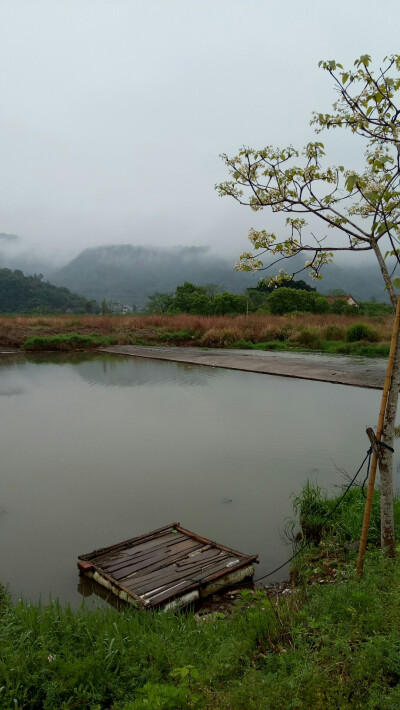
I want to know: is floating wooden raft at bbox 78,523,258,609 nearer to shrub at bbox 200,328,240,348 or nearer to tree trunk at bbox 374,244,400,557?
tree trunk at bbox 374,244,400,557

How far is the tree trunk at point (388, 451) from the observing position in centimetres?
314

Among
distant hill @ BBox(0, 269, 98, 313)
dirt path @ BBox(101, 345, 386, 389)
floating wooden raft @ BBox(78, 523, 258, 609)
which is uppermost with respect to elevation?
distant hill @ BBox(0, 269, 98, 313)

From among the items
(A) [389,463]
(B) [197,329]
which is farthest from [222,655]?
(B) [197,329]


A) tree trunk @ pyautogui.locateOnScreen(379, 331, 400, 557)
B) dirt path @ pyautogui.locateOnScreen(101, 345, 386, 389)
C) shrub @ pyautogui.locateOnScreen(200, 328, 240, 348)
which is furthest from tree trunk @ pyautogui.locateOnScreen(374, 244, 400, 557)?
shrub @ pyautogui.locateOnScreen(200, 328, 240, 348)

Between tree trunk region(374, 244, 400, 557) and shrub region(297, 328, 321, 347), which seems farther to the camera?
shrub region(297, 328, 321, 347)

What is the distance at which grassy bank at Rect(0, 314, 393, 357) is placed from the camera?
19.9 metres

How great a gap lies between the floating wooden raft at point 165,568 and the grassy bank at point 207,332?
14.8 meters

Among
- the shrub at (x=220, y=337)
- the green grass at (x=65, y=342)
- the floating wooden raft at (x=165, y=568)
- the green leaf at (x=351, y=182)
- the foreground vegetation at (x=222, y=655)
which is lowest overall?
the floating wooden raft at (x=165, y=568)

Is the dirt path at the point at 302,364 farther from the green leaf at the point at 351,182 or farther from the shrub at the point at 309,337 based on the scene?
the green leaf at the point at 351,182

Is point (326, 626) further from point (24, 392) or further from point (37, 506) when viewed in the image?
point (24, 392)

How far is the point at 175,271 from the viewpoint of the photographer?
653ft

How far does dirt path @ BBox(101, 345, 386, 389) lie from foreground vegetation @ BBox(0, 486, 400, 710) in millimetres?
9517

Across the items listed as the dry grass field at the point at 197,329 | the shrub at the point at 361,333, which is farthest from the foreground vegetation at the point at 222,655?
the dry grass field at the point at 197,329

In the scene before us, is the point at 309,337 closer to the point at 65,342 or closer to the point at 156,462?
the point at 65,342
